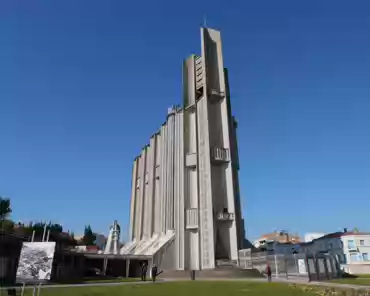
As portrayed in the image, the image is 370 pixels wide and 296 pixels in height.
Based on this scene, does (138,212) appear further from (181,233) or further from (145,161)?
(181,233)

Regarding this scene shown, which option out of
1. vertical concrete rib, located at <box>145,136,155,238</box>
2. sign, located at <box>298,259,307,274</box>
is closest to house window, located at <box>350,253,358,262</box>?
vertical concrete rib, located at <box>145,136,155,238</box>

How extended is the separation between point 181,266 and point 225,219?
8.22 metres

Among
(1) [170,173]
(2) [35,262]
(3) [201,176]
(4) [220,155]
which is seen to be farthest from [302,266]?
(1) [170,173]

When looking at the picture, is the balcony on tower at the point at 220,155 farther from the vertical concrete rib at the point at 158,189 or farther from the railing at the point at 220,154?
the vertical concrete rib at the point at 158,189

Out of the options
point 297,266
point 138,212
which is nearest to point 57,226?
point 138,212

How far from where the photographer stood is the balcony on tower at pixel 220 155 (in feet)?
144

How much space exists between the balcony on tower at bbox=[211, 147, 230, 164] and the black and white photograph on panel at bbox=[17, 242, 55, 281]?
33.2 meters

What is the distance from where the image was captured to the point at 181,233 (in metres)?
42.8

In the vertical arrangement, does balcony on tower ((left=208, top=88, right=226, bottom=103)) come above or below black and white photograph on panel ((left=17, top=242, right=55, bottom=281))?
above

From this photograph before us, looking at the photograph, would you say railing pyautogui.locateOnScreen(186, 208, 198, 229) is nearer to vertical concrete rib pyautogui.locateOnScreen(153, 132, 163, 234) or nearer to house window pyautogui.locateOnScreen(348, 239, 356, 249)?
vertical concrete rib pyautogui.locateOnScreen(153, 132, 163, 234)

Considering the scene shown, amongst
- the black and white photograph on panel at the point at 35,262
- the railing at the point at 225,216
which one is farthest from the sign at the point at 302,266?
the black and white photograph on panel at the point at 35,262

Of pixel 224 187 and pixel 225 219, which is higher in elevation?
pixel 224 187

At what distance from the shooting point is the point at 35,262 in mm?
11625

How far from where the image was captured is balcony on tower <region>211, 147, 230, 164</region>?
43938mm
